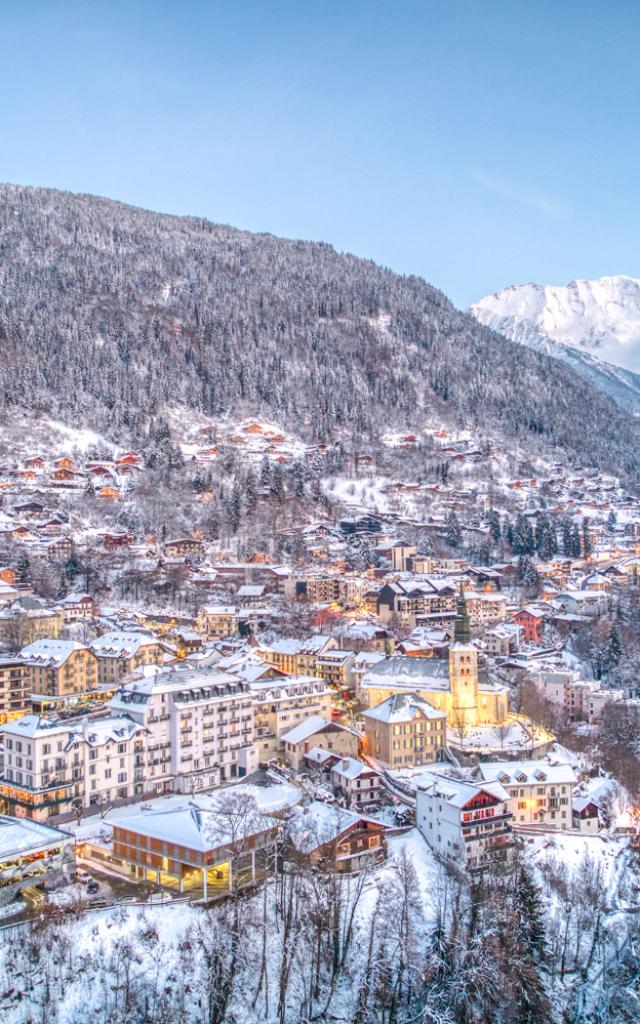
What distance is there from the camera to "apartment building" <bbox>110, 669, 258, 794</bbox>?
1726 inches

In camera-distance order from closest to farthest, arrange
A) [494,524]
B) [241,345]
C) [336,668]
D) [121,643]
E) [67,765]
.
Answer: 1. [67,765]
2. [336,668]
3. [121,643]
4. [494,524]
5. [241,345]

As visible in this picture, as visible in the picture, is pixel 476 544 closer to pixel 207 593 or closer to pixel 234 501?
pixel 234 501

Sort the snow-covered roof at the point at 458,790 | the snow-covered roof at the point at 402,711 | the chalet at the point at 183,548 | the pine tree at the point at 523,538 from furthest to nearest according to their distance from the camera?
the pine tree at the point at 523,538
the chalet at the point at 183,548
the snow-covered roof at the point at 402,711
the snow-covered roof at the point at 458,790

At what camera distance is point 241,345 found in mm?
154750

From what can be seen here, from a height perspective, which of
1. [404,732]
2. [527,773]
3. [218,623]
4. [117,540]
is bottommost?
[527,773]

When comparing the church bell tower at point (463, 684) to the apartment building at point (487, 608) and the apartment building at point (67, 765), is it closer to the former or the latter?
the apartment building at point (67, 765)

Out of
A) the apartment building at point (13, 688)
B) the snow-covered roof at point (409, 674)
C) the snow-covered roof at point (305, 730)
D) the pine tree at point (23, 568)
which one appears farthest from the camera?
the pine tree at point (23, 568)

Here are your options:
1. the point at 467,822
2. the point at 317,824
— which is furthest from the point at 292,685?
the point at 467,822

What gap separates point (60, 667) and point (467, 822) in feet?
96.6

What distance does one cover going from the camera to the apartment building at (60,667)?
56.8 metres

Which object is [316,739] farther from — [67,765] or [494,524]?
[494,524]

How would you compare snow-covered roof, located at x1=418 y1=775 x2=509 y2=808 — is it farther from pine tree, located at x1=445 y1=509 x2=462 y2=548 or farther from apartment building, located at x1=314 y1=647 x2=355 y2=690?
pine tree, located at x1=445 y1=509 x2=462 y2=548

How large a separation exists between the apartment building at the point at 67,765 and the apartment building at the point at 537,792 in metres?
17.2

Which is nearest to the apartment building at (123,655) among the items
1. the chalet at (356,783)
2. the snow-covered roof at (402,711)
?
the snow-covered roof at (402,711)
